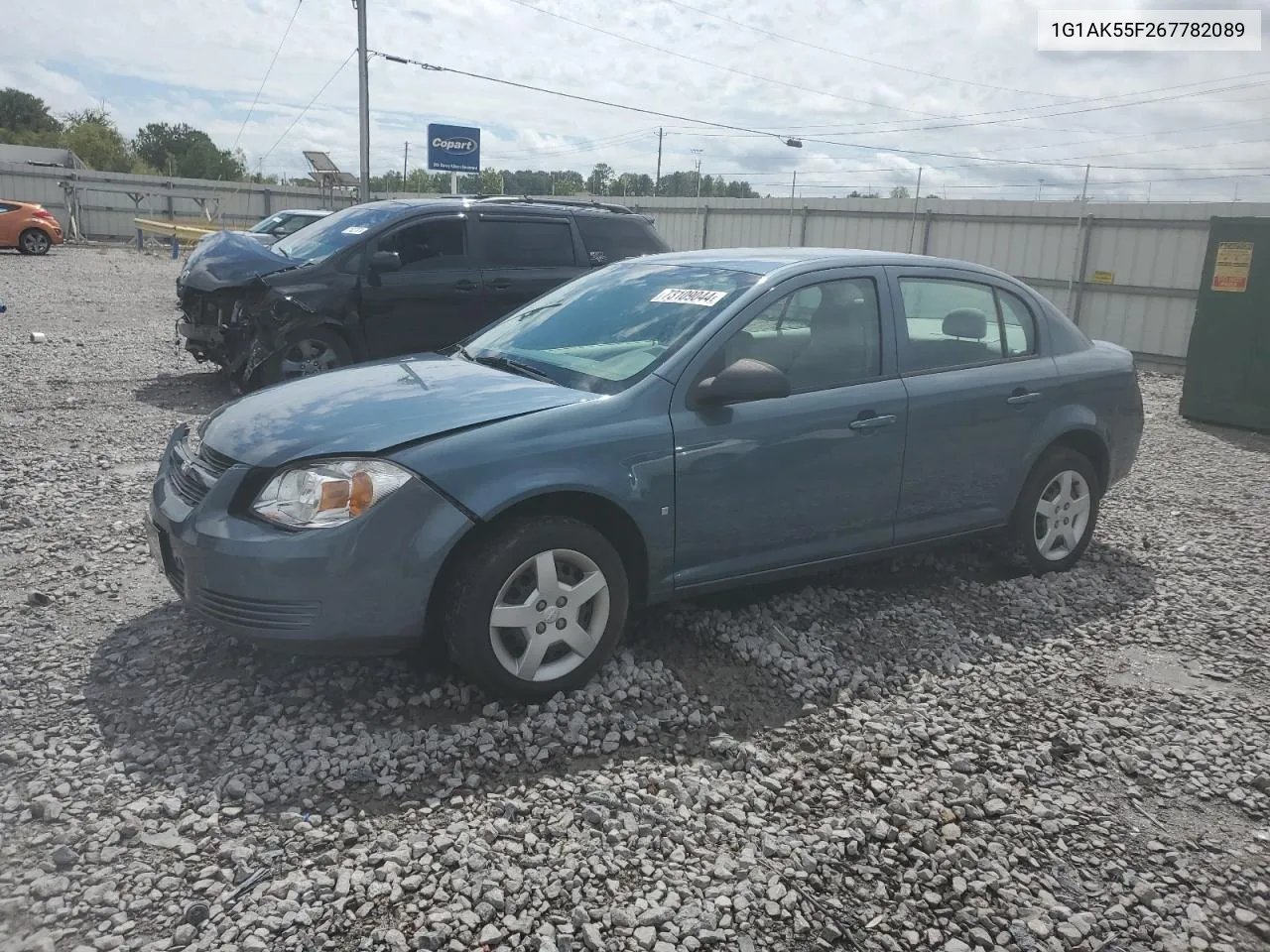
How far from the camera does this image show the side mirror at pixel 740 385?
12.8ft

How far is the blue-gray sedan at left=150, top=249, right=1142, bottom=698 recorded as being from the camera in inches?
134

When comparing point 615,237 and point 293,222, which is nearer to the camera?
point 615,237

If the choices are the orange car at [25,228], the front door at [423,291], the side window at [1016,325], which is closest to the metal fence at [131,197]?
the orange car at [25,228]

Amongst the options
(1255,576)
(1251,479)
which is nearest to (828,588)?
(1255,576)

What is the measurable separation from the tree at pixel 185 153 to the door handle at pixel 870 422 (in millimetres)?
78931

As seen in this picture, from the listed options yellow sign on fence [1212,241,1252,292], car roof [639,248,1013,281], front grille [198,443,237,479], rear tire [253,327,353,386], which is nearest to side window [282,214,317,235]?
rear tire [253,327,353,386]

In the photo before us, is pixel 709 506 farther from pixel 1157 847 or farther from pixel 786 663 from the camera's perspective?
pixel 1157 847

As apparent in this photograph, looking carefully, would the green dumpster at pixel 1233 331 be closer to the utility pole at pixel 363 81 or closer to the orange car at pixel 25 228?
the utility pole at pixel 363 81

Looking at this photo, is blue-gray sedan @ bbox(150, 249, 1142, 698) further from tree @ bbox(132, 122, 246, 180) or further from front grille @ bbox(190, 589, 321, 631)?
tree @ bbox(132, 122, 246, 180)

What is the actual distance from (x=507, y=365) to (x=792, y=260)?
139 centimetres

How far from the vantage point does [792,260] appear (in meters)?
4.61

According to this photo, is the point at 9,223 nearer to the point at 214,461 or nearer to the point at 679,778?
the point at 214,461

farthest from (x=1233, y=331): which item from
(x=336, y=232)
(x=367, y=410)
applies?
(x=367, y=410)

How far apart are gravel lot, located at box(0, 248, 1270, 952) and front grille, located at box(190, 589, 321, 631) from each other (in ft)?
1.27
